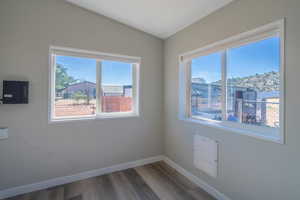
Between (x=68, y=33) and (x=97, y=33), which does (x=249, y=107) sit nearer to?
(x=97, y=33)

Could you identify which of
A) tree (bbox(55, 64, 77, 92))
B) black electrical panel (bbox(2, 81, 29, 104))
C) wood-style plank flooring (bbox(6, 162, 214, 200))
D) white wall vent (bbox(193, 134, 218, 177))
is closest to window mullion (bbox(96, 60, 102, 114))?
tree (bbox(55, 64, 77, 92))

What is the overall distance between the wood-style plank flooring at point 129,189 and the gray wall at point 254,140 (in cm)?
27

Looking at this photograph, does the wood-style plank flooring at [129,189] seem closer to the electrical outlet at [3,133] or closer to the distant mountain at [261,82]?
the electrical outlet at [3,133]

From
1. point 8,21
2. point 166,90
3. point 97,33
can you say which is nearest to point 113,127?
point 166,90

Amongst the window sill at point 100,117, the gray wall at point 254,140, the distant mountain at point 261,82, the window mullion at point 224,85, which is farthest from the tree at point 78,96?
the distant mountain at point 261,82

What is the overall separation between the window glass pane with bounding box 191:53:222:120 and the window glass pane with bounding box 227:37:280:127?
0.54ft

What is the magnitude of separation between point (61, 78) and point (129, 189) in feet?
6.30

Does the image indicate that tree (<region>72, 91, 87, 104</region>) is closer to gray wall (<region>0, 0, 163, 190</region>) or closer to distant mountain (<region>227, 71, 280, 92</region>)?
gray wall (<region>0, 0, 163, 190</region>)

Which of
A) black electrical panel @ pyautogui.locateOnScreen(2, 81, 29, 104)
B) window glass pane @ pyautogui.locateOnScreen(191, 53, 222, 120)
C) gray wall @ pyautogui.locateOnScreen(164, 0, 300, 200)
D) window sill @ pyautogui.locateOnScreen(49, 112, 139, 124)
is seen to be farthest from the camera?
window sill @ pyautogui.locateOnScreen(49, 112, 139, 124)

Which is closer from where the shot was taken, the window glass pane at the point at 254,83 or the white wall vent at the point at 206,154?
the window glass pane at the point at 254,83

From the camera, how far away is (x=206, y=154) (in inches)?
81.6

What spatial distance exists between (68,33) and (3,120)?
1424 mm

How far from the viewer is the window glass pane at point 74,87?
2.27 m

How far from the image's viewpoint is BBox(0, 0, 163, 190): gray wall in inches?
75.5
